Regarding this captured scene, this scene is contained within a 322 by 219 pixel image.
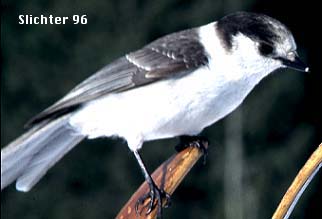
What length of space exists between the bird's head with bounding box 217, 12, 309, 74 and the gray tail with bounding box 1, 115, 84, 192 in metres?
0.39

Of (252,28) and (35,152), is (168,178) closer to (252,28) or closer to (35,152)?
(252,28)

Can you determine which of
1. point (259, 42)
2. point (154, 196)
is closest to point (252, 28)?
point (259, 42)

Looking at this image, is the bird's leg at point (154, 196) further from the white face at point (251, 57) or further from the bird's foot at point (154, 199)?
the white face at point (251, 57)

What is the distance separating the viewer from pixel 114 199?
3238 mm

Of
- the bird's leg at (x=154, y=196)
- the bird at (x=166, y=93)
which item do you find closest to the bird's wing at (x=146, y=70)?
the bird at (x=166, y=93)

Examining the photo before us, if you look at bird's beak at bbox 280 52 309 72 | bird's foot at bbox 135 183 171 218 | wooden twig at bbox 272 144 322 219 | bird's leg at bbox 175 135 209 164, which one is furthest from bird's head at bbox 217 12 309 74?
wooden twig at bbox 272 144 322 219

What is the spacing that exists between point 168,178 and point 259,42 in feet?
1.75

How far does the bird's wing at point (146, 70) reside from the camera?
6.32 feet

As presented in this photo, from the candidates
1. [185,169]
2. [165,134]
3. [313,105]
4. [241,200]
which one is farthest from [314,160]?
[313,105]

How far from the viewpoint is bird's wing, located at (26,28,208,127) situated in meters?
1.93

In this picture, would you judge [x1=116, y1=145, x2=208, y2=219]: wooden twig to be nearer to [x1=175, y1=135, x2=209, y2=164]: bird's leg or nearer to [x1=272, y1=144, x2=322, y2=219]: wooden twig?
[x1=272, y1=144, x2=322, y2=219]: wooden twig

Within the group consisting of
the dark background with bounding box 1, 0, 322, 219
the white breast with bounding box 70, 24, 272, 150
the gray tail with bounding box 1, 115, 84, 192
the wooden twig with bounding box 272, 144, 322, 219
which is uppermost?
the wooden twig with bounding box 272, 144, 322, 219

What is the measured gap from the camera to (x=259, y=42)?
1771 mm

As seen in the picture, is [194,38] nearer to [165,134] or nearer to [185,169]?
[165,134]
